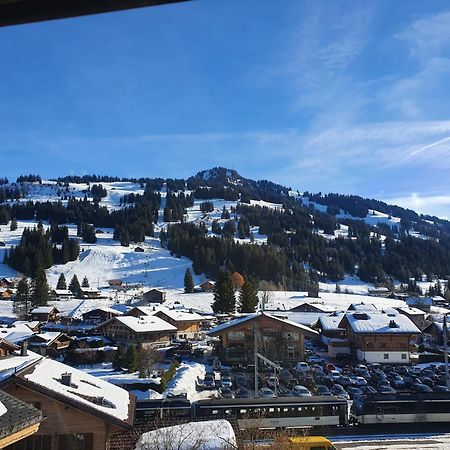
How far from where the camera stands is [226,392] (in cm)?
2606

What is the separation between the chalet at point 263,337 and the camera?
37.0m

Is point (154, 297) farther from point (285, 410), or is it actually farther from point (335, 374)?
point (285, 410)

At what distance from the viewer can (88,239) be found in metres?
116

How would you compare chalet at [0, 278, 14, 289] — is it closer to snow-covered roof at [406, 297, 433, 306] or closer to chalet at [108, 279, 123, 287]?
chalet at [108, 279, 123, 287]

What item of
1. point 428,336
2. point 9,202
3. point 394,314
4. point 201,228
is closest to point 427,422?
point 394,314

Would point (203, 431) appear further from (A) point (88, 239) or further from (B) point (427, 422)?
(A) point (88, 239)

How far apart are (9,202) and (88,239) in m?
53.1

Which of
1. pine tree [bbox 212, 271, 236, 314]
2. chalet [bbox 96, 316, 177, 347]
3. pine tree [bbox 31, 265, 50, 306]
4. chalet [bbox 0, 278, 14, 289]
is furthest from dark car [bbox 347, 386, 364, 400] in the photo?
chalet [bbox 0, 278, 14, 289]

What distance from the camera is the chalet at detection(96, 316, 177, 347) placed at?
41.6 meters

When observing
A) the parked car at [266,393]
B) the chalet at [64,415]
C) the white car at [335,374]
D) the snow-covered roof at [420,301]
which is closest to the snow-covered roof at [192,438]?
the chalet at [64,415]

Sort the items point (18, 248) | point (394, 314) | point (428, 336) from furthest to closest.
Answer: point (18, 248) → point (428, 336) → point (394, 314)

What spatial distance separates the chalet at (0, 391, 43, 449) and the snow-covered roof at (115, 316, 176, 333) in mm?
36108

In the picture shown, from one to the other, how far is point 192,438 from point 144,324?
111ft

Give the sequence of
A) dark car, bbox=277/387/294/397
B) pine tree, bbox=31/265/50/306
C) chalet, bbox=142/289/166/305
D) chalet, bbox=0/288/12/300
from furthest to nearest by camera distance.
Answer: chalet, bbox=142/289/166/305 < chalet, bbox=0/288/12/300 < pine tree, bbox=31/265/50/306 < dark car, bbox=277/387/294/397
